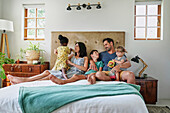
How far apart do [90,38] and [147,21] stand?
1.38 metres

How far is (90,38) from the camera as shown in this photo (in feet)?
12.0

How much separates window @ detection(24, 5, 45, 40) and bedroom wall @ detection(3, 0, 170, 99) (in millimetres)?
205

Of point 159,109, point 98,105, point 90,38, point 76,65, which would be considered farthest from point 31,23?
point 159,109

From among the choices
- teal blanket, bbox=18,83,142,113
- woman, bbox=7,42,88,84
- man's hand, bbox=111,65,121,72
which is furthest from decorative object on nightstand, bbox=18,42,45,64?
teal blanket, bbox=18,83,142,113

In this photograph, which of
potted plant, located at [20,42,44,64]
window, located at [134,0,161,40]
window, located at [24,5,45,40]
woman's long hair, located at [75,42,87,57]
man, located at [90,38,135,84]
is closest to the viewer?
man, located at [90,38,135,84]

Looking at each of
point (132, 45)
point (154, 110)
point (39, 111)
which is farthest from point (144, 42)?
point (39, 111)

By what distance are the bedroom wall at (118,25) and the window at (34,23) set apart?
205mm

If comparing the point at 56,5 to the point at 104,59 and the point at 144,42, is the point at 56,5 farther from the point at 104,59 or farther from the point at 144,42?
the point at 144,42

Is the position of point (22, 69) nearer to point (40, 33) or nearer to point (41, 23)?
point (40, 33)

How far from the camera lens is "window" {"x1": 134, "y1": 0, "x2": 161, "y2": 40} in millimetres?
3760

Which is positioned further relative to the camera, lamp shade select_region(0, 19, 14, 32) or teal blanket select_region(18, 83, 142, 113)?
lamp shade select_region(0, 19, 14, 32)

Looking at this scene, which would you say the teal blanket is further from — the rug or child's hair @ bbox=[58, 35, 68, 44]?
child's hair @ bbox=[58, 35, 68, 44]

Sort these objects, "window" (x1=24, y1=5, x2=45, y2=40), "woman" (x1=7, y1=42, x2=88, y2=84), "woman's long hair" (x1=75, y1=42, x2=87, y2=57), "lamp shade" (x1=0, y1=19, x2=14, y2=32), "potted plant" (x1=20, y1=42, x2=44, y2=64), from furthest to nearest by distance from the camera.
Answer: "window" (x1=24, y1=5, x2=45, y2=40) → "potted plant" (x1=20, y1=42, x2=44, y2=64) → "lamp shade" (x1=0, y1=19, x2=14, y2=32) → "woman's long hair" (x1=75, y1=42, x2=87, y2=57) → "woman" (x1=7, y1=42, x2=88, y2=84)

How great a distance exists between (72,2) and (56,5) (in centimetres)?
38
